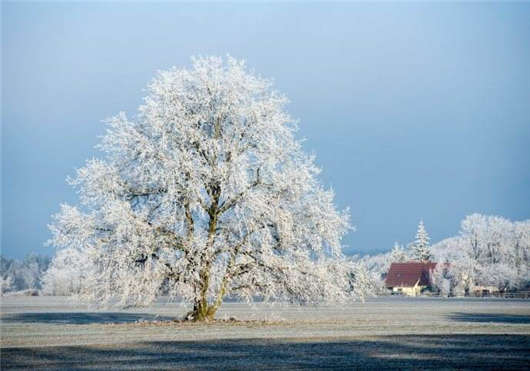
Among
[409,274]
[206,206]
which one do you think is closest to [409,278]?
[409,274]

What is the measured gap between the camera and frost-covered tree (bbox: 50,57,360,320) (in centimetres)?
3859

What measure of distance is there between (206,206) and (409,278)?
11028 centimetres

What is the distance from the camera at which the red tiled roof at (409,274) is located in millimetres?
143750

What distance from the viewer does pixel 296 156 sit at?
4097 centimetres

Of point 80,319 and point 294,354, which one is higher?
point 80,319

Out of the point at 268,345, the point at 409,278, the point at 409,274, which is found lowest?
the point at 268,345

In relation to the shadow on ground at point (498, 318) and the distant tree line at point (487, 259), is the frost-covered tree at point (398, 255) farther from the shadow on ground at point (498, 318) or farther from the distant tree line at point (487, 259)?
the shadow on ground at point (498, 318)

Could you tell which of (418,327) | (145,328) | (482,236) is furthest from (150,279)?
(482,236)

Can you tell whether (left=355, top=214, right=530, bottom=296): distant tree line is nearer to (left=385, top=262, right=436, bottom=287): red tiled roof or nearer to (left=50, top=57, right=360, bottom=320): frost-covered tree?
(left=385, top=262, right=436, bottom=287): red tiled roof

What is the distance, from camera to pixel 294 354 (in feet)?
79.7

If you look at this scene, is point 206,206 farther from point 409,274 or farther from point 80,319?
point 409,274

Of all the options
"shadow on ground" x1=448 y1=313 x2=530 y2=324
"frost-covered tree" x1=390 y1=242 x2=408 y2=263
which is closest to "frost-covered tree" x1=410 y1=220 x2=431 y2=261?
"frost-covered tree" x1=390 y1=242 x2=408 y2=263

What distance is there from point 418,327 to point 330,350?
12337 mm

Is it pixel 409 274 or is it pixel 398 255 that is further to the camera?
pixel 398 255
